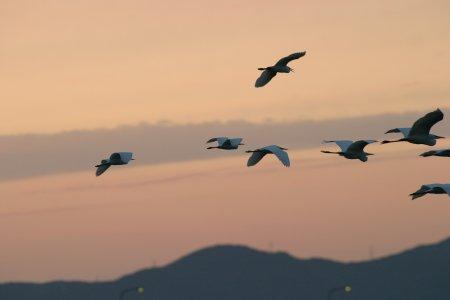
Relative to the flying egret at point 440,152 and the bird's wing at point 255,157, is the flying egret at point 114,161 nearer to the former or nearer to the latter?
the bird's wing at point 255,157

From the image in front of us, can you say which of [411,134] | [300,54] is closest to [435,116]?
[411,134]

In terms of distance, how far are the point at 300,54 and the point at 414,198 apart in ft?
42.1

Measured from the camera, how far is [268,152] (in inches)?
3895

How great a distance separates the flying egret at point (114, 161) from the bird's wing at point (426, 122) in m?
17.8

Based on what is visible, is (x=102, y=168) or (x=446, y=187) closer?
(x=446, y=187)

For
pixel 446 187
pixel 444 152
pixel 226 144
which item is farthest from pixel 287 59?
pixel 446 187

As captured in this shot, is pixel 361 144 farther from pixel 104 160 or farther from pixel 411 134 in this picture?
pixel 104 160

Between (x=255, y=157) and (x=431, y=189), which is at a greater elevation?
(x=255, y=157)

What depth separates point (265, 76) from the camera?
330ft

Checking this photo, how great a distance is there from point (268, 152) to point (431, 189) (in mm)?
11353

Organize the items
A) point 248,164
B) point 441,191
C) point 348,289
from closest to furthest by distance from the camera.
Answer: point 441,191 → point 248,164 → point 348,289

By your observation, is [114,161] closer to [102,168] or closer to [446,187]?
[102,168]

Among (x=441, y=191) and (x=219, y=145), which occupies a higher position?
(x=219, y=145)

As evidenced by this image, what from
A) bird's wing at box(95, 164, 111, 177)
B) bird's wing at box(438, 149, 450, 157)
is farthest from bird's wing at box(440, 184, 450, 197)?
bird's wing at box(95, 164, 111, 177)
